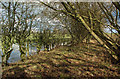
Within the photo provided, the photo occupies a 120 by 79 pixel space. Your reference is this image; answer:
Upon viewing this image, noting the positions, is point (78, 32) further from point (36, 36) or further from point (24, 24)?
point (24, 24)

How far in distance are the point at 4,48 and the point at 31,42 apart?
2.23 m

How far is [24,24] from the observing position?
17.9 ft

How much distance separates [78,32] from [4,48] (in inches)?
237

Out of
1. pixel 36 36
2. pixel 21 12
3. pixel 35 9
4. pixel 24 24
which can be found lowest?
pixel 36 36

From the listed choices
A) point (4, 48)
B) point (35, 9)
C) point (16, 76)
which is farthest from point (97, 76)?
point (35, 9)

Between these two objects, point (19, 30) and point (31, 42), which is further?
point (31, 42)

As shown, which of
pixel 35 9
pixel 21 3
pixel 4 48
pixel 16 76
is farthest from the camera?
pixel 35 9

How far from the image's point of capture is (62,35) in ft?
30.9

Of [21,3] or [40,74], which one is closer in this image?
[40,74]

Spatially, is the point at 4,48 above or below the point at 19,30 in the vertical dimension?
below

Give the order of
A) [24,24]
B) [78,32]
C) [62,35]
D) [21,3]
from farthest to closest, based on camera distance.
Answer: [62,35]
[78,32]
[24,24]
[21,3]

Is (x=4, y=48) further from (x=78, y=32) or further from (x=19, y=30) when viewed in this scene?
(x=78, y=32)

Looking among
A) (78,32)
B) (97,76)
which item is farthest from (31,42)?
(97,76)

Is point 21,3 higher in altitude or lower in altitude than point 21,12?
higher
